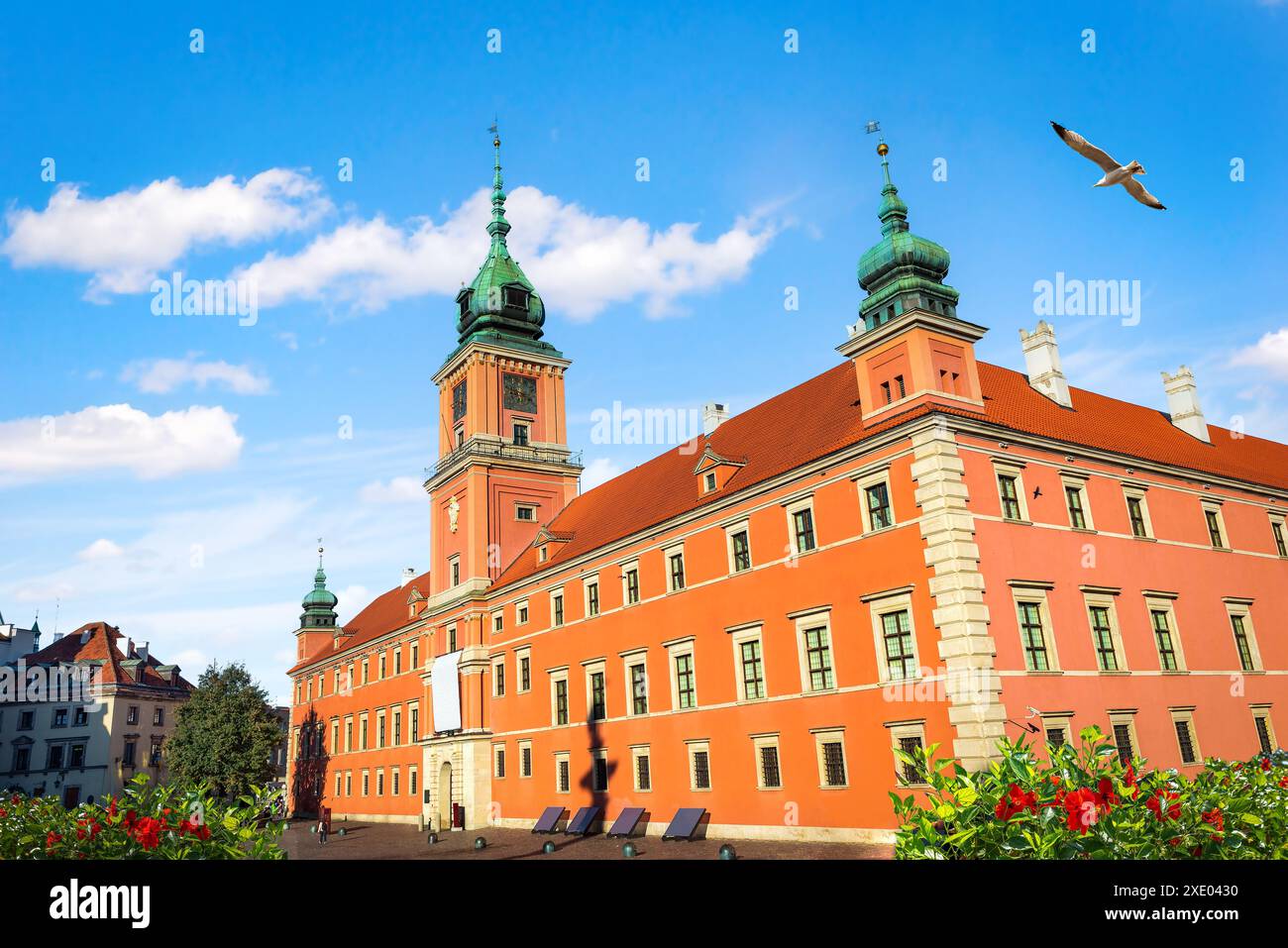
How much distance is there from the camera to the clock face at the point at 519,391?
4653 centimetres

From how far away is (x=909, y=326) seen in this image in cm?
2497

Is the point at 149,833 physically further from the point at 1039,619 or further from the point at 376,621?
the point at 376,621

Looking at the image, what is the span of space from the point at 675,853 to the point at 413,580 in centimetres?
4055

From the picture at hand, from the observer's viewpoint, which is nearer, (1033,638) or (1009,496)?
(1033,638)

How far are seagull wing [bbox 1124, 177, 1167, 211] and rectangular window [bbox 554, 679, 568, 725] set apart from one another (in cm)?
2720

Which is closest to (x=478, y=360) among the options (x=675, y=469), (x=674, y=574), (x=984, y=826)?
(x=675, y=469)

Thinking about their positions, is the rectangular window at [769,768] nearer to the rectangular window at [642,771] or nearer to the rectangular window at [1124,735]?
the rectangular window at [642,771]

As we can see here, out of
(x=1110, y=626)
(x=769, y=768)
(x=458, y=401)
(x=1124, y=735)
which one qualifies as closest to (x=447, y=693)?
(x=458, y=401)

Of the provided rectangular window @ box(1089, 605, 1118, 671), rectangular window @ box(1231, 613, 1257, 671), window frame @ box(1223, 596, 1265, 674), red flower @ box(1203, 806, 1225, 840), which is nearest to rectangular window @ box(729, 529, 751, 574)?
rectangular window @ box(1089, 605, 1118, 671)

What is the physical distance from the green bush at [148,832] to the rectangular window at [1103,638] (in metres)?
22.0

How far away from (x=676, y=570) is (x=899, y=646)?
31.9ft

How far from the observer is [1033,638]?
22.1 meters

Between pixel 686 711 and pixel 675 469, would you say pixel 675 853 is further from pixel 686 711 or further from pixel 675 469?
pixel 675 469

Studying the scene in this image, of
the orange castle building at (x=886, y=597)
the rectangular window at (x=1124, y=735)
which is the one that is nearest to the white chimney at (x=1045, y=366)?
the orange castle building at (x=886, y=597)
